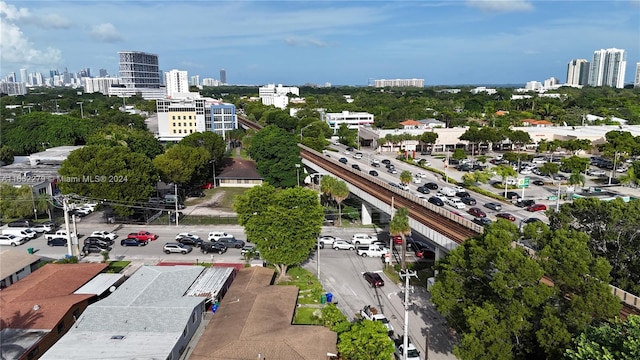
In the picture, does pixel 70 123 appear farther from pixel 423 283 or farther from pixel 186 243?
pixel 423 283

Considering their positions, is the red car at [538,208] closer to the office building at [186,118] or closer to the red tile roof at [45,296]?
the red tile roof at [45,296]

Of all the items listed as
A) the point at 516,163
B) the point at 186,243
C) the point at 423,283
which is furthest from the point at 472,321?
the point at 516,163

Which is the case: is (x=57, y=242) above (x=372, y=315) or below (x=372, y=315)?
below

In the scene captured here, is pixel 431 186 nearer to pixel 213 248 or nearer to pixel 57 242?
pixel 213 248

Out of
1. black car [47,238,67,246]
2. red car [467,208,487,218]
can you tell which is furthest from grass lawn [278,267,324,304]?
black car [47,238,67,246]

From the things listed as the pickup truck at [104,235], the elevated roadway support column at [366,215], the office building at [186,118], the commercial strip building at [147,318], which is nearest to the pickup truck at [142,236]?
the pickup truck at [104,235]

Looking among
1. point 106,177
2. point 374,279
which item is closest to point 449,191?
point 374,279
